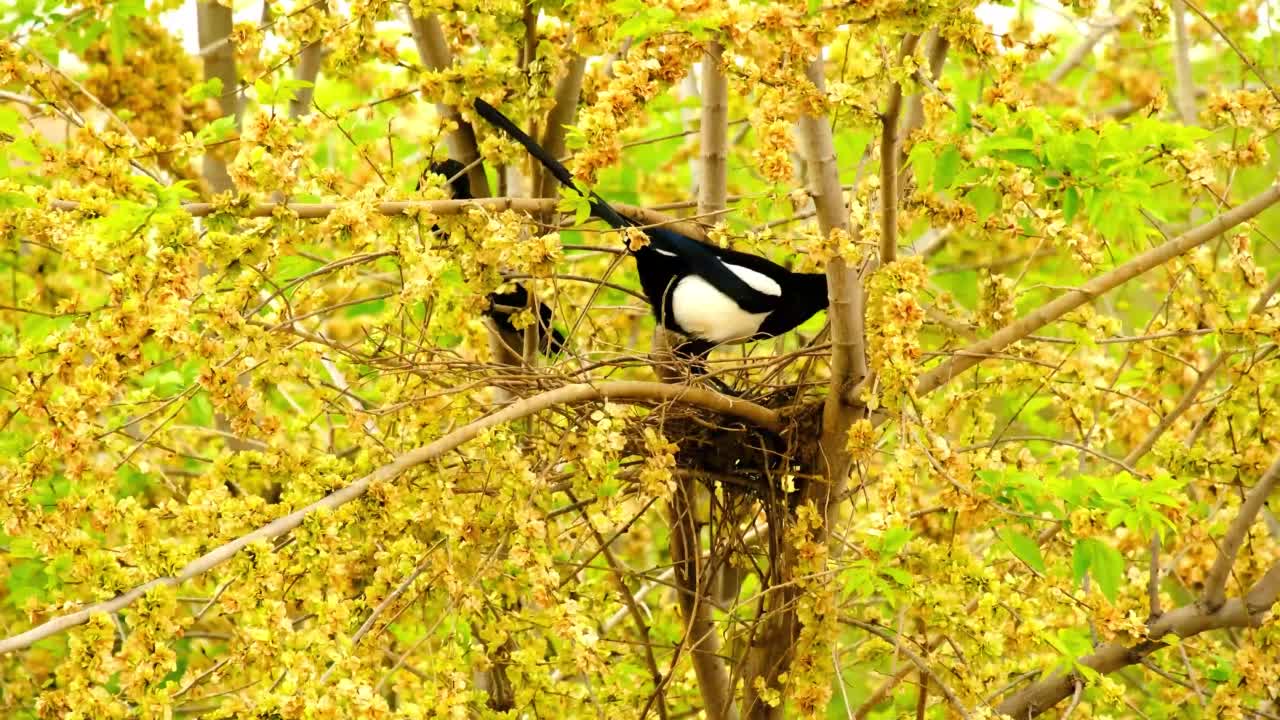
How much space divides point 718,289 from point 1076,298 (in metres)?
1.15

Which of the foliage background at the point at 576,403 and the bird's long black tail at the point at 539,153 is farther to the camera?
the bird's long black tail at the point at 539,153

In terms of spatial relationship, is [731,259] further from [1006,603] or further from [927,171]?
[1006,603]

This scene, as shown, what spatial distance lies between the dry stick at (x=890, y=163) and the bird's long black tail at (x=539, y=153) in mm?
590

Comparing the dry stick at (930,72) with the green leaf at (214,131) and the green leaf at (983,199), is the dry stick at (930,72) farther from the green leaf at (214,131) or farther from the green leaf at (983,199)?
the green leaf at (214,131)

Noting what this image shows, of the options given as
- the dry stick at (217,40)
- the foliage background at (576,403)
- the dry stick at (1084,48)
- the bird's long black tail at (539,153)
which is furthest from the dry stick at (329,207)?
the dry stick at (1084,48)

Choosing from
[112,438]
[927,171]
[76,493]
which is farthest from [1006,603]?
[112,438]

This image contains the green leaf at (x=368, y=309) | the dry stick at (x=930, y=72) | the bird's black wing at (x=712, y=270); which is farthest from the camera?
the green leaf at (x=368, y=309)

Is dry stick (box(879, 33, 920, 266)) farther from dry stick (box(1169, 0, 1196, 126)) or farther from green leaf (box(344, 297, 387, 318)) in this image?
dry stick (box(1169, 0, 1196, 126))

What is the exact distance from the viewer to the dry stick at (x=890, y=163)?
8.97 feet

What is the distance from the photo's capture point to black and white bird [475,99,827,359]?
3846 mm

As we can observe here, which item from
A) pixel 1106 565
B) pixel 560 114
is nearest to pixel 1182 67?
pixel 560 114

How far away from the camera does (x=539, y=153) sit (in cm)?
334

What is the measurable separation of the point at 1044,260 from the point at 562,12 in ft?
12.0

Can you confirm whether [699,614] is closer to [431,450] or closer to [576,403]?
[576,403]
